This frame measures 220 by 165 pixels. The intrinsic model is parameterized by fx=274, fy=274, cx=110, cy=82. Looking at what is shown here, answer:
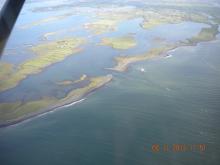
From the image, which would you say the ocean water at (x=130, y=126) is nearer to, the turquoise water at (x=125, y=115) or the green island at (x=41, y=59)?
the turquoise water at (x=125, y=115)

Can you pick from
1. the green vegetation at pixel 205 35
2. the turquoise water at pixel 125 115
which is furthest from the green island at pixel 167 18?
the turquoise water at pixel 125 115

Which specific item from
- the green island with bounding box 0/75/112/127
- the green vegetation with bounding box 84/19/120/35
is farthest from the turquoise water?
the green vegetation with bounding box 84/19/120/35

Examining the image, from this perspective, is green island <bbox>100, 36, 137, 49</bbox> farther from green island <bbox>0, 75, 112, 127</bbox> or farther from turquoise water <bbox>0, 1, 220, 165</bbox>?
green island <bbox>0, 75, 112, 127</bbox>

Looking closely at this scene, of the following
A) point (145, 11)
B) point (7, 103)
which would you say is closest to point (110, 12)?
point (145, 11)

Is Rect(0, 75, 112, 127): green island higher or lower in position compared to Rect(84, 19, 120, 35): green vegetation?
lower

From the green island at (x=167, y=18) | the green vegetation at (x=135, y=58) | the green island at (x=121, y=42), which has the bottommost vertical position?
the green vegetation at (x=135, y=58)

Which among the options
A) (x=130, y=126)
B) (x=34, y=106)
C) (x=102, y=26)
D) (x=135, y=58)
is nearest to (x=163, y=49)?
(x=135, y=58)

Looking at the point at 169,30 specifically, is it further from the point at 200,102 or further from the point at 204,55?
the point at 200,102
